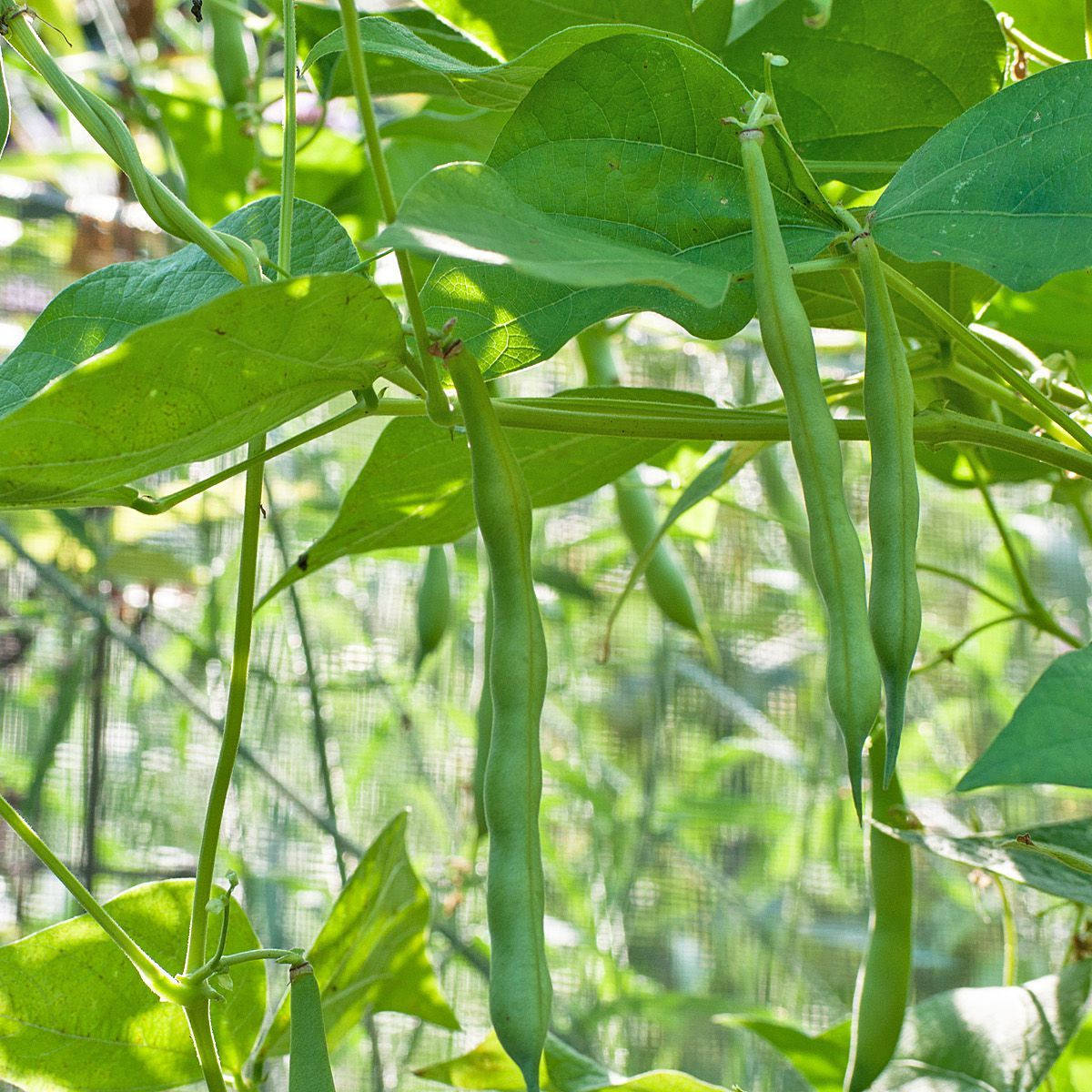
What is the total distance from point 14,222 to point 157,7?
8.4 inches

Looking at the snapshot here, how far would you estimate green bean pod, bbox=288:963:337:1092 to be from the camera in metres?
0.32

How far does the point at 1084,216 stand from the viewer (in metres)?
0.28

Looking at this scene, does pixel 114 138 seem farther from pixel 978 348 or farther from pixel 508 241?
pixel 978 348

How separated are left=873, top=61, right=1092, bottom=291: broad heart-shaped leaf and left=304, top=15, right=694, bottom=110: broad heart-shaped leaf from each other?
0.08m

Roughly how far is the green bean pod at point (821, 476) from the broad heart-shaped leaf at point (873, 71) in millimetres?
128

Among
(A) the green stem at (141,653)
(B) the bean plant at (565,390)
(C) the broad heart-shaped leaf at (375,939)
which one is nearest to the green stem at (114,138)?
(B) the bean plant at (565,390)

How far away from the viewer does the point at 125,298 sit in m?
0.35

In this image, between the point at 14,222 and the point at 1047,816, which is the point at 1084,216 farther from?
the point at 1047,816

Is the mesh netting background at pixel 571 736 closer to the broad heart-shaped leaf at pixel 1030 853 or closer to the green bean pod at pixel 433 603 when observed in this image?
the green bean pod at pixel 433 603

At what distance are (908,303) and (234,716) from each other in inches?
9.3

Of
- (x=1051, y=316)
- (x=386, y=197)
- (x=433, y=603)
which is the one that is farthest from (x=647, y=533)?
(x=386, y=197)

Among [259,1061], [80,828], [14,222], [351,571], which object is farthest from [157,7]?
[259,1061]

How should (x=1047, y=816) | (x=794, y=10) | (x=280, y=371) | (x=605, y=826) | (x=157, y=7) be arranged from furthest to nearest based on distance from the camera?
(x=1047, y=816) → (x=605, y=826) → (x=157, y=7) → (x=794, y=10) → (x=280, y=371)

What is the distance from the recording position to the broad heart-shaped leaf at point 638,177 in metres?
0.30
